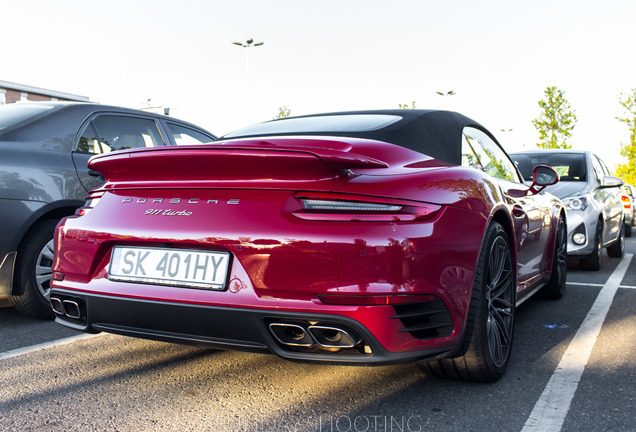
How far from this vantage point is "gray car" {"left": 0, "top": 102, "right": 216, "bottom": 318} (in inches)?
156

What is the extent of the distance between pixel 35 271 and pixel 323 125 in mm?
2235

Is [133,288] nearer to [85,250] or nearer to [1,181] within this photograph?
[85,250]

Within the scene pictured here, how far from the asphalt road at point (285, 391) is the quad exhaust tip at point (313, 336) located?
0.34m

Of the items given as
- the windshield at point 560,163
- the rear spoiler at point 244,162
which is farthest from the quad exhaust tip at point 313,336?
the windshield at point 560,163

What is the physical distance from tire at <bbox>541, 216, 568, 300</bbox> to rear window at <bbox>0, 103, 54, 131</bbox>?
401 cm

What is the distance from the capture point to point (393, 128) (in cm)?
310

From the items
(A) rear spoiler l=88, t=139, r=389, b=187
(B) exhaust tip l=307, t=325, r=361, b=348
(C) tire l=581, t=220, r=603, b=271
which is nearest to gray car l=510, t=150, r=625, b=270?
(C) tire l=581, t=220, r=603, b=271

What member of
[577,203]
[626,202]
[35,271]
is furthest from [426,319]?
[626,202]

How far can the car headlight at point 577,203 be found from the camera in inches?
278

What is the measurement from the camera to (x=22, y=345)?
141 inches

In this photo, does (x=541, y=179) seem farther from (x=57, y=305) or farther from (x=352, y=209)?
(x=57, y=305)

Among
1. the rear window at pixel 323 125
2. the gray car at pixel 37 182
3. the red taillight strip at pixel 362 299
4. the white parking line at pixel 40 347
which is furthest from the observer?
the gray car at pixel 37 182

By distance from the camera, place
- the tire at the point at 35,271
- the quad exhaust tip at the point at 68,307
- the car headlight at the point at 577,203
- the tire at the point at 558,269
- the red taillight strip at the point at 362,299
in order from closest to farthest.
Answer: the red taillight strip at the point at 362,299 → the quad exhaust tip at the point at 68,307 → the tire at the point at 35,271 → the tire at the point at 558,269 → the car headlight at the point at 577,203

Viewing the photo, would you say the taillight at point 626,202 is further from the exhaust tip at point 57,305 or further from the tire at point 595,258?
the exhaust tip at point 57,305
